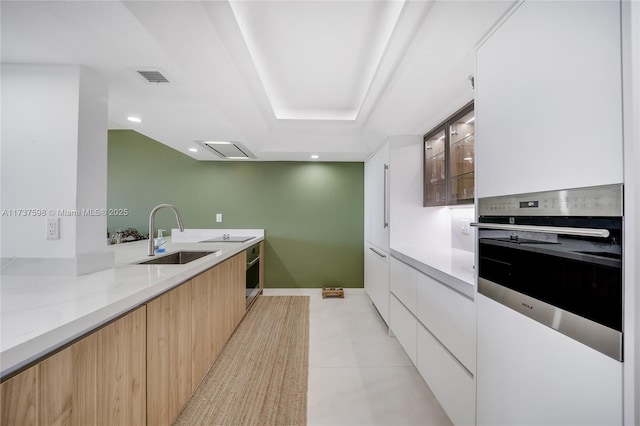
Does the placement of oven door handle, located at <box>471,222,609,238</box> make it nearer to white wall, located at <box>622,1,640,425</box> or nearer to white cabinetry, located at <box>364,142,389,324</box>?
Answer: white wall, located at <box>622,1,640,425</box>

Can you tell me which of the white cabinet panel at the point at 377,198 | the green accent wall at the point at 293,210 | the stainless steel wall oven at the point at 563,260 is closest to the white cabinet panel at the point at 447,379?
the stainless steel wall oven at the point at 563,260

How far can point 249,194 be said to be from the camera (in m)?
3.75

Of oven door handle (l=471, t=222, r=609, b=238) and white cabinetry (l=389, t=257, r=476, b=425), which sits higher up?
oven door handle (l=471, t=222, r=609, b=238)

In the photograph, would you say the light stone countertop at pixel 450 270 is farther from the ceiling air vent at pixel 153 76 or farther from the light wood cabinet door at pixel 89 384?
the ceiling air vent at pixel 153 76

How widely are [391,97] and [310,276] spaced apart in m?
2.76

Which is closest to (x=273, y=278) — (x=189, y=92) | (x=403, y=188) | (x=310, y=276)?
(x=310, y=276)

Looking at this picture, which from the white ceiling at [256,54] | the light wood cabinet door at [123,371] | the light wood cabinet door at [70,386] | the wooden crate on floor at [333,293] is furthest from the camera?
the wooden crate on floor at [333,293]

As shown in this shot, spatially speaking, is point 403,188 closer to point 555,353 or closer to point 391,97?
point 391,97

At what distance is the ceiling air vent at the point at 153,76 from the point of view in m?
1.44

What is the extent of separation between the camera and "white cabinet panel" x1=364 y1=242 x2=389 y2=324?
2.54 m

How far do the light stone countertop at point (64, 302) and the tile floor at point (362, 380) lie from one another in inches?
48.0

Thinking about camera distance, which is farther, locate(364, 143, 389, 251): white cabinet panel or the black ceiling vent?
locate(364, 143, 389, 251): white cabinet panel

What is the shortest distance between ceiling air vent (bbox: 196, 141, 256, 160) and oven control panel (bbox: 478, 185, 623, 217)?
258 cm

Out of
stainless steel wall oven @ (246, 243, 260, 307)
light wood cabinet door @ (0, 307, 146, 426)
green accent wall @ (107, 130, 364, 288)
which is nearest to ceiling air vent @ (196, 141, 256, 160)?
green accent wall @ (107, 130, 364, 288)
